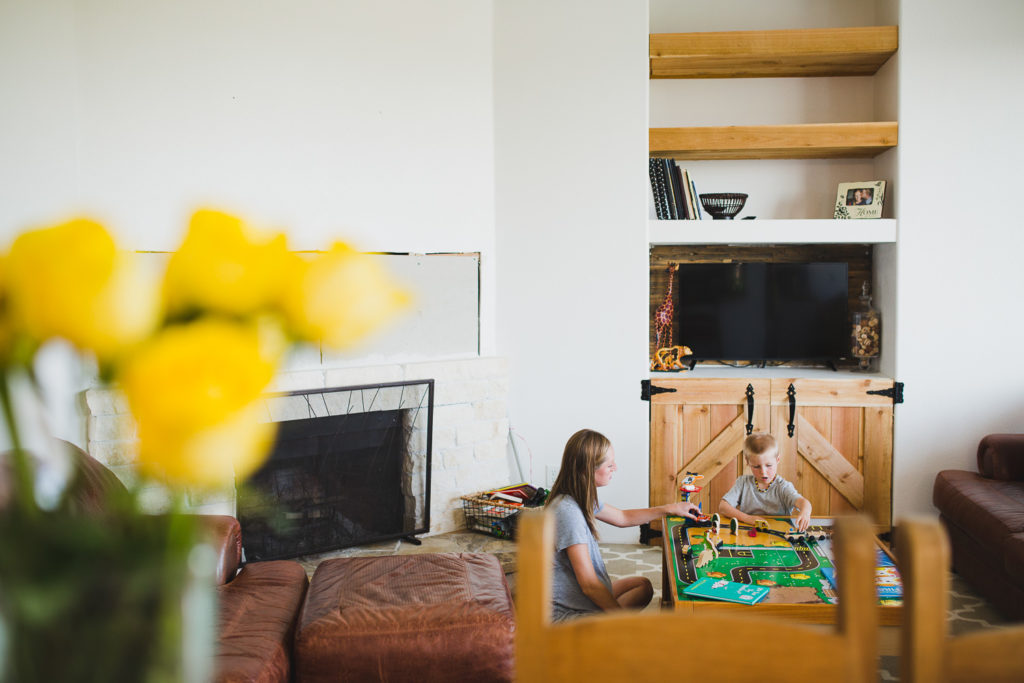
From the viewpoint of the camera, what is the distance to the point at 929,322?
13.2 feet

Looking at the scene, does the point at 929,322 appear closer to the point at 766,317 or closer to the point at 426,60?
the point at 766,317

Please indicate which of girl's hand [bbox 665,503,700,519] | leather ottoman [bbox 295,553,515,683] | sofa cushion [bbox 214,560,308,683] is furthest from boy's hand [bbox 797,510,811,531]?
sofa cushion [bbox 214,560,308,683]

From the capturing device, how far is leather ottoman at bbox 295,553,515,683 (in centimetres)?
225

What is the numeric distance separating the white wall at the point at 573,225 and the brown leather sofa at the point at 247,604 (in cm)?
175

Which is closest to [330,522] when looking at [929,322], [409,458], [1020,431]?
[409,458]

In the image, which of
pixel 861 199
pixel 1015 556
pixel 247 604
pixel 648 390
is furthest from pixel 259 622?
pixel 861 199

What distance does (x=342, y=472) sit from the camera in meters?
3.65

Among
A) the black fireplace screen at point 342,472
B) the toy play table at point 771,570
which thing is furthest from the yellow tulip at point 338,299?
the black fireplace screen at point 342,472

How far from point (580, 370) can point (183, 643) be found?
3.72 metres

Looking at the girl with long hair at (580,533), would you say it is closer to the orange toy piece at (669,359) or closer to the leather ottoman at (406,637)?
the leather ottoman at (406,637)

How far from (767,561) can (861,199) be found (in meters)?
2.33

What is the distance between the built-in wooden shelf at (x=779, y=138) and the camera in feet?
13.1

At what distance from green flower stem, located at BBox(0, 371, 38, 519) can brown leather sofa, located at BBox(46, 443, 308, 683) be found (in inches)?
56.2

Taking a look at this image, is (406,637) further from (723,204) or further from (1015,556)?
(723,204)
